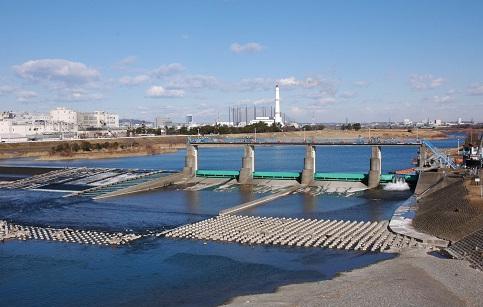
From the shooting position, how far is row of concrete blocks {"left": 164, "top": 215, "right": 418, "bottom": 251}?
31.0 metres

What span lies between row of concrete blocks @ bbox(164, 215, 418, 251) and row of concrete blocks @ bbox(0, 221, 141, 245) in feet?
10.1

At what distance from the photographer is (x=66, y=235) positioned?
3550 cm

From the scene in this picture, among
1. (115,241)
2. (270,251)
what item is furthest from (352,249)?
(115,241)

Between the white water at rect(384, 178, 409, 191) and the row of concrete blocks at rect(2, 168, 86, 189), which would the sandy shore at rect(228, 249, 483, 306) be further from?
the row of concrete blocks at rect(2, 168, 86, 189)

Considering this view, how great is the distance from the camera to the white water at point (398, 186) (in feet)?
169

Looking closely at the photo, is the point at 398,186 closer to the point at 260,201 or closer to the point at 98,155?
A: the point at 260,201

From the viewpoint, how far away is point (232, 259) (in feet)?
94.5

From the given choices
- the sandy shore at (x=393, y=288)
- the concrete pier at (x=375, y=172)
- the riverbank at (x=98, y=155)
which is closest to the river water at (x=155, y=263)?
the sandy shore at (x=393, y=288)

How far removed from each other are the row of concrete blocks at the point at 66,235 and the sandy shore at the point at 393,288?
13597mm

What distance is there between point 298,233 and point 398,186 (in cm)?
2139

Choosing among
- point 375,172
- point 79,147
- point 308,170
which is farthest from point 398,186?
point 79,147

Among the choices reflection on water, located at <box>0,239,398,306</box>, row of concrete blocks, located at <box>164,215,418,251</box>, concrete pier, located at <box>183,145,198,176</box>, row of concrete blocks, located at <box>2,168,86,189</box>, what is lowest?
reflection on water, located at <box>0,239,398,306</box>

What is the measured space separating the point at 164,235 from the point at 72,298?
37.5 feet

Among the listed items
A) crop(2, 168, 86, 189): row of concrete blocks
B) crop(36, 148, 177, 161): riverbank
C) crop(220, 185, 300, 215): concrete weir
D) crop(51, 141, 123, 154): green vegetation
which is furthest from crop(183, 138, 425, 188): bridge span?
crop(51, 141, 123, 154): green vegetation
